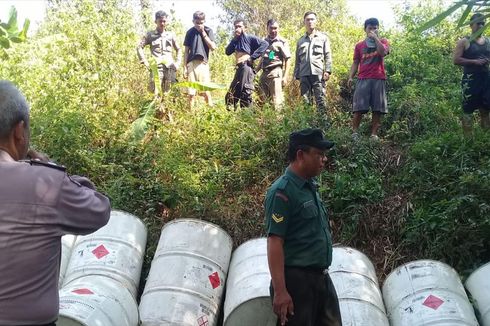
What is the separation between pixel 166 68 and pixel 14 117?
6.15m

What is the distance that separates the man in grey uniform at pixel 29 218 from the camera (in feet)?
6.18

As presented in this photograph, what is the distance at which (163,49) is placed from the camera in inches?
318

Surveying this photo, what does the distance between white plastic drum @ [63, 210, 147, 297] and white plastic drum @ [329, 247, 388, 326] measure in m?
1.63

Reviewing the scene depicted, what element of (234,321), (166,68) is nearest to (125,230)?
(234,321)

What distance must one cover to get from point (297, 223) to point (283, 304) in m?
0.43

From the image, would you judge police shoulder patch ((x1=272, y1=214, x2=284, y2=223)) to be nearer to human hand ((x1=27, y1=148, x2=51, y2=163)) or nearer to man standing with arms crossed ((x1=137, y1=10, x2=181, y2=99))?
human hand ((x1=27, y1=148, x2=51, y2=163))

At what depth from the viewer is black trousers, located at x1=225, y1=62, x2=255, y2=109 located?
7.75 metres

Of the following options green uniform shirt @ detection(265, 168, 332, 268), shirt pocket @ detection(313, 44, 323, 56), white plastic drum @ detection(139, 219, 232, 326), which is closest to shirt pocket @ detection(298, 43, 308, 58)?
shirt pocket @ detection(313, 44, 323, 56)

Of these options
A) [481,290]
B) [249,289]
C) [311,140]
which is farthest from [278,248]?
[481,290]

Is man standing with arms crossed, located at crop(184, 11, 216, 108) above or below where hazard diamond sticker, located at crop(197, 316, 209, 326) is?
→ above

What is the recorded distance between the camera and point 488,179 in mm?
5277

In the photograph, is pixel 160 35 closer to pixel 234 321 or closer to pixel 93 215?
pixel 234 321

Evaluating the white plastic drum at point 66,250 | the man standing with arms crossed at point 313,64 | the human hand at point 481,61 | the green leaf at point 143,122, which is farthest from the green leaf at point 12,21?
the man standing with arms crossed at point 313,64

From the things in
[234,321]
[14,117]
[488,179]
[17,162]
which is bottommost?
[234,321]
